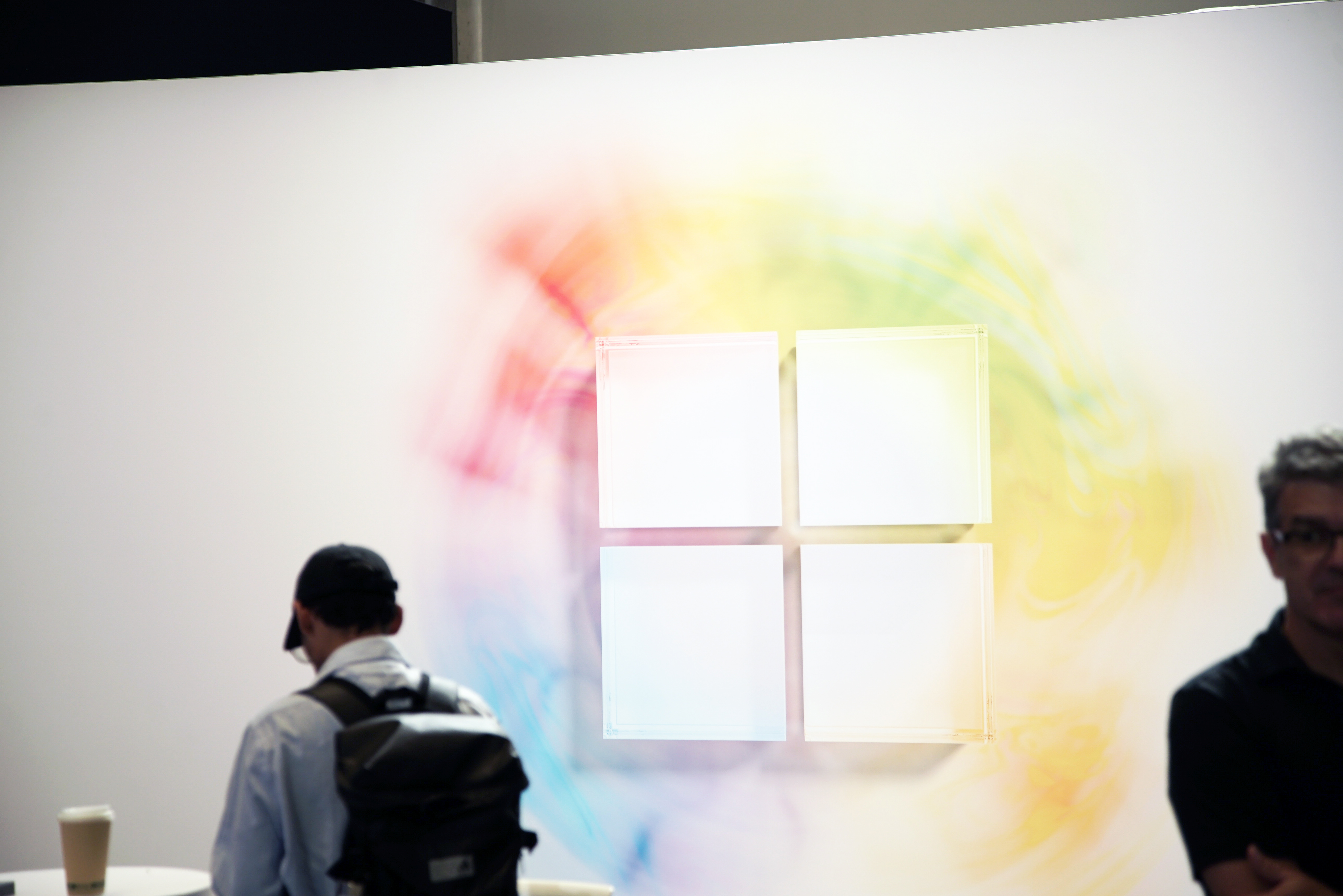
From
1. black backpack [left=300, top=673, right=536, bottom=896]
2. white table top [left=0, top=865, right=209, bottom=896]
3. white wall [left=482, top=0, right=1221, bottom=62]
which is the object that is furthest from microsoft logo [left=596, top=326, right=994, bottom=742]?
white wall [left=482, top=0, right=1221, bottom=62]

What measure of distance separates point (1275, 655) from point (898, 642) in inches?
60.1

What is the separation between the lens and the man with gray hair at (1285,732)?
1.86m

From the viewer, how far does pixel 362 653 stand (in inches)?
84.5

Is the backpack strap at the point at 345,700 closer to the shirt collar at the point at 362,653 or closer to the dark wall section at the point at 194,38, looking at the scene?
the shirt collar at the point at 362,653

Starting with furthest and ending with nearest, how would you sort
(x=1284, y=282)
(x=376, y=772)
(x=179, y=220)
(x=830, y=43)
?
(x=179, y=220) < (x=830, y=43) < (x=1284, y=282) < (x=376, y=772)

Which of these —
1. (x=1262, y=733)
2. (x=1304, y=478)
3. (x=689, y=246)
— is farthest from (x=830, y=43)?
(x=1262, y=733)

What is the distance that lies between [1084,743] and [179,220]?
3304 millimetres

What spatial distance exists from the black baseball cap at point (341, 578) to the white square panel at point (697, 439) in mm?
1309

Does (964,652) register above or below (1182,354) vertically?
below

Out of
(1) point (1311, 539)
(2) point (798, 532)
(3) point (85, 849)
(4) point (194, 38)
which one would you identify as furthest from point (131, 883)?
(4) point (194, 38)

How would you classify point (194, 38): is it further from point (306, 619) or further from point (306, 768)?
point (306, 768)

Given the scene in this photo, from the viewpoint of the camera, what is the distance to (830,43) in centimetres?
356

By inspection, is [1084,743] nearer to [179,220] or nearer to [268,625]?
[268,625]

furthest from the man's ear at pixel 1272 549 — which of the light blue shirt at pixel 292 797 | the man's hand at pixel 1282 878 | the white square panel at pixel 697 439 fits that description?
the white square panel at pixel 697 439
